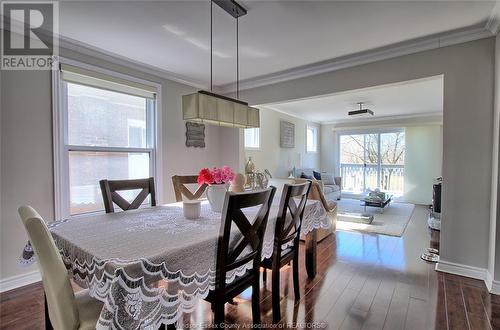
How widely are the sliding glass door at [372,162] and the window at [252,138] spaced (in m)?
3.75

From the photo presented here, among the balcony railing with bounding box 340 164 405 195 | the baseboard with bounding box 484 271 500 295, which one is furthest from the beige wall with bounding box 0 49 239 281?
the balcony railing with bounding box 340 164 405 195

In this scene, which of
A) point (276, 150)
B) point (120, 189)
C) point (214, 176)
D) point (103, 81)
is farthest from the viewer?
point (276, 150)

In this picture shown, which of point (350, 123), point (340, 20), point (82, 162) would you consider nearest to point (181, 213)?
point (82, 162)

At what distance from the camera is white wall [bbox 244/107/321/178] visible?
567cm

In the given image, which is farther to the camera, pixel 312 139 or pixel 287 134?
pixel 312 139

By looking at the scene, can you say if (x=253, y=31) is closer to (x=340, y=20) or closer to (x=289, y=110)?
(x=340, y=20)

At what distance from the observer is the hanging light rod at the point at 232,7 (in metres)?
1.99

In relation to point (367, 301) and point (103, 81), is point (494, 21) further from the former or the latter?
point (103, 81)

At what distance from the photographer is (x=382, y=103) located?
18.1 ft

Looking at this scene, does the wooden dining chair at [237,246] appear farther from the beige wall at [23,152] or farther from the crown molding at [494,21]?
the crown molding at [494,21]

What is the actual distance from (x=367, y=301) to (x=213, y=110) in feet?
6.58

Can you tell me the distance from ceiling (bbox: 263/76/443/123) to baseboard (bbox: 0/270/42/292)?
3.62 m

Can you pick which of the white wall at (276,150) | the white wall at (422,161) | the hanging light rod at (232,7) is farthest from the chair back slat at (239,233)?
the white wall at (422,161)

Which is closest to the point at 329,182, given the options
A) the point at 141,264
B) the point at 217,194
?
the point at 217,194
